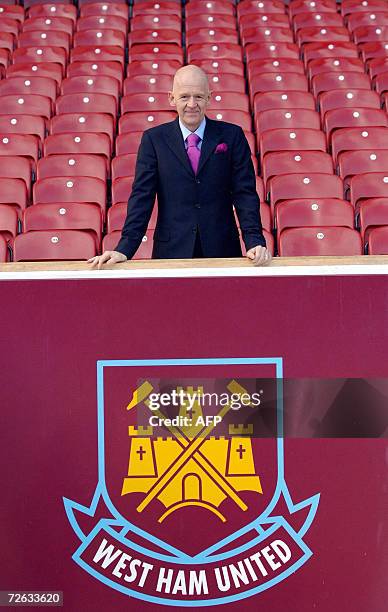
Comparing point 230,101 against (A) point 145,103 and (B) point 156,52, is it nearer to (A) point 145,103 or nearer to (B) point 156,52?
(A) point 145,103

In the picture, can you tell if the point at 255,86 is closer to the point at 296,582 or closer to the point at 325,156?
the point at 325,156

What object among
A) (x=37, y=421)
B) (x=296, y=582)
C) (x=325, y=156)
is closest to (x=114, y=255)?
(x=37, y=421)

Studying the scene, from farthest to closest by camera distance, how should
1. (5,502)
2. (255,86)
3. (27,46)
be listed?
(27,46)
(255,86)
(5,502)

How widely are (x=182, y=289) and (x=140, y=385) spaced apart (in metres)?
0.19

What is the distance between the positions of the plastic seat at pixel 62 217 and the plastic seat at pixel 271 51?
Answer: 203cm

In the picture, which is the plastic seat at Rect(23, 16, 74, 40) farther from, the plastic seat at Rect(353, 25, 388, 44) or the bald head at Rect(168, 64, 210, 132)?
the bald head at Rect(168, 64, 210, 132)

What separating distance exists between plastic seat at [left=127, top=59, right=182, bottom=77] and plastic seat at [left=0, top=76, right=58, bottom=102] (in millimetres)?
453

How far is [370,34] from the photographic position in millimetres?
5359

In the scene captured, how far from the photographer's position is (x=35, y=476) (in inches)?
64.7

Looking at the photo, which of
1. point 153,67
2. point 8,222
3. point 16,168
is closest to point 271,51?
point 153,67

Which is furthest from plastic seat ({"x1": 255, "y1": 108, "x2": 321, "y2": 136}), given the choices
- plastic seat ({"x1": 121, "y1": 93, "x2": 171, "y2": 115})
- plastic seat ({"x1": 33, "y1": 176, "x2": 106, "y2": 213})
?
plastic seat ({"x1": 33, "y1": 176, "x2": 106, "y2": 213})

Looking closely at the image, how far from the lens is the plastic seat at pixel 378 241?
325cm

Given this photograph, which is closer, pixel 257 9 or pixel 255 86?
pixel 255 86

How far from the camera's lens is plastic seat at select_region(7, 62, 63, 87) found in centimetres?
479
